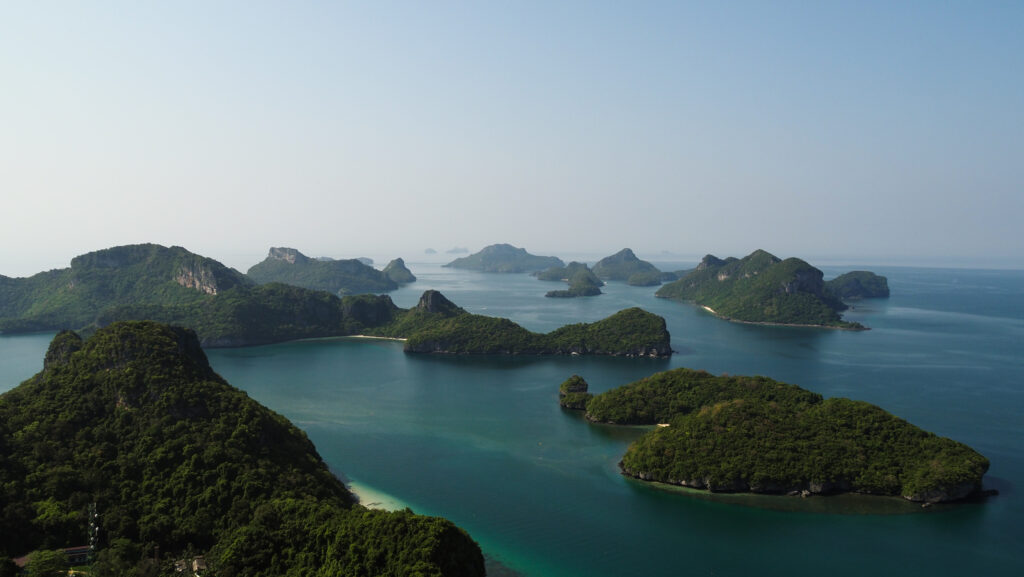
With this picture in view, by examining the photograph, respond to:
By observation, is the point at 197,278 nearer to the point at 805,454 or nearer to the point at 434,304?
the point at 434,304

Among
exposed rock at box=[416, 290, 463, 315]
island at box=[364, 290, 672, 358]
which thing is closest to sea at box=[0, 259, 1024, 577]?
island at box=[364, 290, 672, 358]

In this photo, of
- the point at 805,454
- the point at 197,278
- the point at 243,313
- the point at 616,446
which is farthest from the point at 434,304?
the point at 805,454

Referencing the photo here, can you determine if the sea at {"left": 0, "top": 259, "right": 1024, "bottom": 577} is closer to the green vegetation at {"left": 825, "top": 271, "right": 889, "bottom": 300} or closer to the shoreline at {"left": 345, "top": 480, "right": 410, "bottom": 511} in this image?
the shoreline at {"left": 345, "top": 480, "right": 410, "bottom": 511}

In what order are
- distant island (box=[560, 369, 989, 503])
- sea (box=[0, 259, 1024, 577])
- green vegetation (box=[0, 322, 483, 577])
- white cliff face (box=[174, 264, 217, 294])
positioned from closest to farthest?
green vegetation (box=[0, 322, 483, 577]), sea (box=[0, 259, 1024, 577]), distant island (box=[560, 369, 989, 503]), white cliff face (box=[174, 264, 217, 294])

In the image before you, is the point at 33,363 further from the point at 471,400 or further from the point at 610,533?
the point at 610,533

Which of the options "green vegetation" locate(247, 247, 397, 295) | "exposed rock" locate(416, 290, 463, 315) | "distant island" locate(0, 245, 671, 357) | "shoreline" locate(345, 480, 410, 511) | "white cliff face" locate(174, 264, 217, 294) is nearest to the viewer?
"shoreline" locate(345, 480, 410, 511)

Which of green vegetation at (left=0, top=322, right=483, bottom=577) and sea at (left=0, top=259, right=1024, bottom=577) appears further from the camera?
sea at (left=0, top=259, right=1024, bottom=577)
